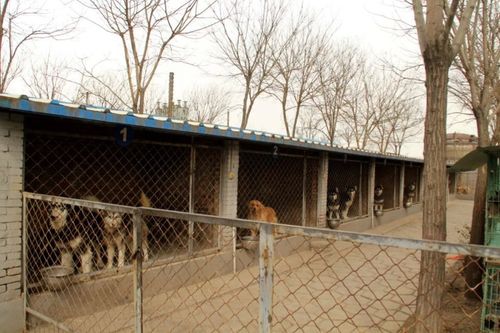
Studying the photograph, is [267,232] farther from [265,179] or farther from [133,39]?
[133,39]

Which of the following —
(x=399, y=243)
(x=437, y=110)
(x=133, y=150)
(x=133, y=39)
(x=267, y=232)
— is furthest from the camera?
(x=133, y=39)

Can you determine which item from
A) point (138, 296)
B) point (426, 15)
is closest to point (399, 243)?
point (138, 296)

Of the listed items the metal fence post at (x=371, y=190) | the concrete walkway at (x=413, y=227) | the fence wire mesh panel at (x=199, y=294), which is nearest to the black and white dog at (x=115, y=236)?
the fence wire mesh panel at (x=199, y=294)

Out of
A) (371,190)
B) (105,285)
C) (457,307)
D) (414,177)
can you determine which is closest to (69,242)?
(105,285)

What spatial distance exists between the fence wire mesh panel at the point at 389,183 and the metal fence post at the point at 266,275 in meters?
13.7

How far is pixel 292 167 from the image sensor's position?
9602 mm

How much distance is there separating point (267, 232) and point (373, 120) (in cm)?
2574

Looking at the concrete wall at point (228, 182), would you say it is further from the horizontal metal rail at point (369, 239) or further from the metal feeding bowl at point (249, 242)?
the horizontal metal rail at point (369, 239)

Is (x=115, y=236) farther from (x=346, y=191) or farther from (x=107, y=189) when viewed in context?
(x=346, y=191)

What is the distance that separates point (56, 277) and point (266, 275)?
3363 millimetres

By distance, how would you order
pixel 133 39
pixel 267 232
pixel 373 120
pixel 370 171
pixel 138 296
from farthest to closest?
pixel 373 120 → pixel 370 171 → pixel 133 39 → pixel 138 296 → pixel 267 232

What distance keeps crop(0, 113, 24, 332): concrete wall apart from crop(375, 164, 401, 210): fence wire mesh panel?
1295 cm

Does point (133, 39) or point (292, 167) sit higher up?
point (133, 39)

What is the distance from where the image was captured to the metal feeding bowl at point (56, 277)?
4.27 meters
